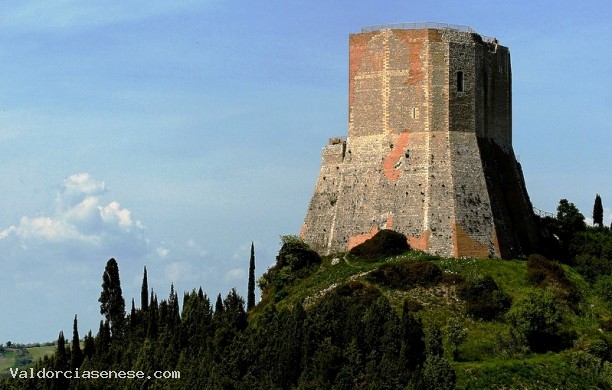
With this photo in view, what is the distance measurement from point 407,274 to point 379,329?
31.3 feet

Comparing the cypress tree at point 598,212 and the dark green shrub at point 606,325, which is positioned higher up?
the cypress tree at point 598,212

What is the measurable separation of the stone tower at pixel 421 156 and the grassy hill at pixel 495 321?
2.72m

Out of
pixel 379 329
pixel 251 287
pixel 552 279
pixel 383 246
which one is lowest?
pixel 379 329

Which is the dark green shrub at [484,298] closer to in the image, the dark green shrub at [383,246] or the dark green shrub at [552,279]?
the dark green shrub at [552,279]

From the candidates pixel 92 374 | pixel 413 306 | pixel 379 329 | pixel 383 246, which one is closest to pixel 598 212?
pixel 383 246

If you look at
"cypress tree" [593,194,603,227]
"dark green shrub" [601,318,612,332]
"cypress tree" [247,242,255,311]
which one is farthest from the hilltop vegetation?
"cypress tree" [593,194,603,227]

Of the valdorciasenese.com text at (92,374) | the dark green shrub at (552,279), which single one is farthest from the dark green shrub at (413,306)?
the valdorciasenese.com text at (92,374)

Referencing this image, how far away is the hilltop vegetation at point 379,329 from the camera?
3246 inches

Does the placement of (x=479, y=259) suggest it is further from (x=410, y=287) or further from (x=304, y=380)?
(x=304, y=380)

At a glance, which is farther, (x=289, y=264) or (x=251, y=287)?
(x=251, y=287)

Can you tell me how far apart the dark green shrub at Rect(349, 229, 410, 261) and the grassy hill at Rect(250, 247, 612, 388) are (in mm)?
446

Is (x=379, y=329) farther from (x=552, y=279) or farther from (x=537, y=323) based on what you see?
(x=552, y=279)

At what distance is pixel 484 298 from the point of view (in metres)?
90.9

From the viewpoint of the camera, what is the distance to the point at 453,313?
90.2 m
